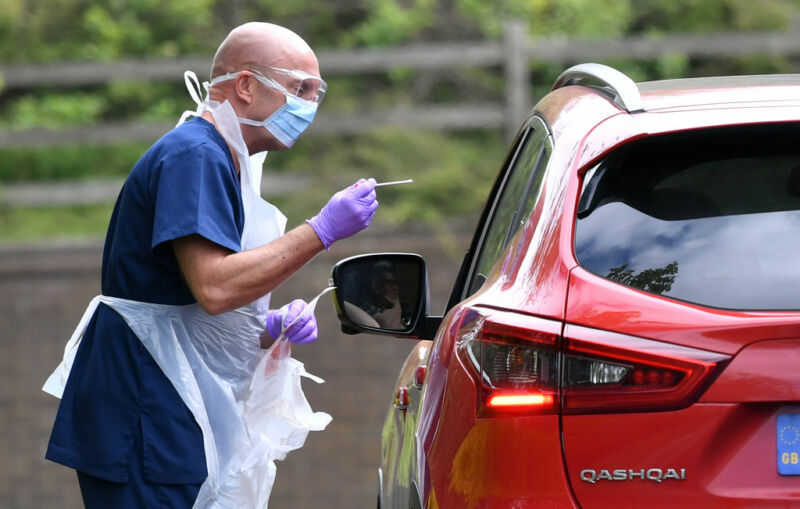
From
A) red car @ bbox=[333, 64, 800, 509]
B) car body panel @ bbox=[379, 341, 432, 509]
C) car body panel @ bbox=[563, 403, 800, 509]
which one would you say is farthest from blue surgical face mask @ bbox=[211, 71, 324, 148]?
car body panel @ bbox=[563, 403, 800, 509]

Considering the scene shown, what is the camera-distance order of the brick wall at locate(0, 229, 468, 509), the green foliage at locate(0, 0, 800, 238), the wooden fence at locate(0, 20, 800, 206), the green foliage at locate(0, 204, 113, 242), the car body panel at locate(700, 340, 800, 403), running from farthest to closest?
the green foliage at locate(0, 0, 800, 238) < the green foliage at locate(0, 204, 113, 242) < the wooden fence at locate(0, 20, 800, 206) < the brick wall at locate(0, 229, 468, 509) < the car body panel at locate(700, 340, 800, 403)

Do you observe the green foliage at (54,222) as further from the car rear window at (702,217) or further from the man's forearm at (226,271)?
the car rear window at (702,217)

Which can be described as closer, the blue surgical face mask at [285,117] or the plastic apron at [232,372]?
the plastic apron at [232,372]

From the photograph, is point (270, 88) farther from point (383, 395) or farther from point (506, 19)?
point (506, 19)

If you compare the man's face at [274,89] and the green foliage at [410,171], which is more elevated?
the green foliage at [410,171]

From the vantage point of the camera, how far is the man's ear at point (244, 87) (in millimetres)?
3555

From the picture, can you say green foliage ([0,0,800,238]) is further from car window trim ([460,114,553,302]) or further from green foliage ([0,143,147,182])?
car window trim ([460,114,553,302])

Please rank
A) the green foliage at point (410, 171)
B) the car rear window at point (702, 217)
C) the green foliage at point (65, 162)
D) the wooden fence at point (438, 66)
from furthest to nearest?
the green foliage at point (65, 162) < the wooden fence at point (438, 66) < the green foliage at point (410, 171) < the car rear window at point (702, 217)

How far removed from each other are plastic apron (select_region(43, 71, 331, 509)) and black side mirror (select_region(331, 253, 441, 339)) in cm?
40

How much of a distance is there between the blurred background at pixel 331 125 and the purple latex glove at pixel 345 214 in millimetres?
4716

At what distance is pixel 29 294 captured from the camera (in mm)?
8586

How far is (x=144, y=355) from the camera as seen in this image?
131 inches

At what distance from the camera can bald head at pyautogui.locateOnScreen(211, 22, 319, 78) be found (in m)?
3.55

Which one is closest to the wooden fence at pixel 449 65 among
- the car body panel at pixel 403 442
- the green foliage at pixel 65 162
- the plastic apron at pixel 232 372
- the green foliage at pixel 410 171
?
the green foliage at pixel 410 171
